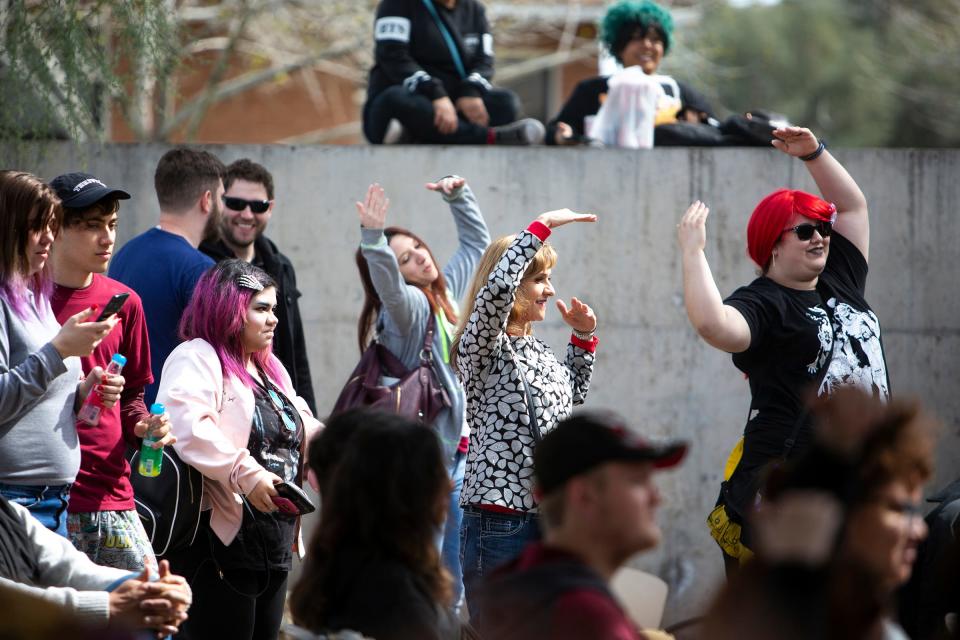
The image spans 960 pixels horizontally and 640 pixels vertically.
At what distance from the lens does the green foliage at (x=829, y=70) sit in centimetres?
2580

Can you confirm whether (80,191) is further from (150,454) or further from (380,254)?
(380,254)

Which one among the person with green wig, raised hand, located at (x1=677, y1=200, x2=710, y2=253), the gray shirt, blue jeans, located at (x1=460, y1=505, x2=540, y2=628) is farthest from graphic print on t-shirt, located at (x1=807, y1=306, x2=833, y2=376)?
the person with green wig

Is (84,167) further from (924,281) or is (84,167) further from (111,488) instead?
(924,281)

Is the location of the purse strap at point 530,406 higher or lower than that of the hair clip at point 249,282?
lower

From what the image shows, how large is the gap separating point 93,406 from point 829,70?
89.9ft

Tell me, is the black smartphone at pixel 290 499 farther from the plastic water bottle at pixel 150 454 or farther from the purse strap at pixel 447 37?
the purse strap at pixel 447 37

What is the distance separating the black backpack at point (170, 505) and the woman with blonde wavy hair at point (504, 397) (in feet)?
3.10

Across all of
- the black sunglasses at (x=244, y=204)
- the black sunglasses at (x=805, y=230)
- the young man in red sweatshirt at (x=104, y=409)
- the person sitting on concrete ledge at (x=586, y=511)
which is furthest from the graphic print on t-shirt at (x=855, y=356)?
the black sunglasses at (x=244, y=204)

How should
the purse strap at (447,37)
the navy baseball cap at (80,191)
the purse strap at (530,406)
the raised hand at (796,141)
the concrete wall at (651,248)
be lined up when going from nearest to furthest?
the navy baseball cap at (80,191), the purse strap at (530,406), the raised hand at (796,141), the concrete wall at (651,248), the purse strap at (447,37)

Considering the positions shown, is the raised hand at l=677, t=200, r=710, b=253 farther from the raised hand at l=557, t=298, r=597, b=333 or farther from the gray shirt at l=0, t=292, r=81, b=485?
the gray shirt at l=0, t=292, r=81, b=485

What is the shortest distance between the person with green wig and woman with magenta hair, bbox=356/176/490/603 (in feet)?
5.63

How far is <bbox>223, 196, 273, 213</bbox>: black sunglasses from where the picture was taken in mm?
5602

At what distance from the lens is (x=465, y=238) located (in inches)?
236

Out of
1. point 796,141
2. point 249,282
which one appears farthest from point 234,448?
point 796,141
